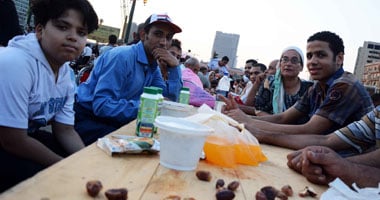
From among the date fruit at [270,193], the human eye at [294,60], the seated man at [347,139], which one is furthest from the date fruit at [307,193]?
the human eye at [294,60]

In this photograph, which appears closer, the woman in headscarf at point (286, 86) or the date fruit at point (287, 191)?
the date fruit at point (287, 191)

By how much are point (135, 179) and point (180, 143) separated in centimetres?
23

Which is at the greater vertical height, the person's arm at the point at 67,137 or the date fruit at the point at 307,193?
the date fruit at the point at 307,193

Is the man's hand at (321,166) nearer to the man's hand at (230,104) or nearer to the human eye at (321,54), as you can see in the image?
the man's hand at (230,104)

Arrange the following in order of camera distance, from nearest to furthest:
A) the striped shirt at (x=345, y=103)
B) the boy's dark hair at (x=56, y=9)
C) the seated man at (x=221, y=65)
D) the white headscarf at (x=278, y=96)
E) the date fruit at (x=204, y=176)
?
the date fruit at (x=204, y=176) → the boy's dark hair at (x=56, y=9) → the striped shirt at (x=345, y=103) → the white headscarf at (x=278, y=96) → the seated man at (x=221, y=65)

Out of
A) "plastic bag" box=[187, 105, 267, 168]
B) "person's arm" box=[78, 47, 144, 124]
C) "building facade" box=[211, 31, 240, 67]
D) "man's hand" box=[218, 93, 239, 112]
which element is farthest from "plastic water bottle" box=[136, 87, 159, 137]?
"building facade" box=[211, 31, 240, 67]

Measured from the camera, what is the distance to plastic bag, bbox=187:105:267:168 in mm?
1486

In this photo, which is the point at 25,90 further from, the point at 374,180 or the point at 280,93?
the point at 280,93

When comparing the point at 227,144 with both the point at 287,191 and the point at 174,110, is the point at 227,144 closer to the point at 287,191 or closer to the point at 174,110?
the point at 287,191

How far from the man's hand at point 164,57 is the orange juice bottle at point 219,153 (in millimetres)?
1566

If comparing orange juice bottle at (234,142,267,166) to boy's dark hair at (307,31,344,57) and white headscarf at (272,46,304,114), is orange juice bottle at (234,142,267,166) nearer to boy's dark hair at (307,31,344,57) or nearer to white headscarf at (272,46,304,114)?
boy's dark hair at (307,31,344,57)

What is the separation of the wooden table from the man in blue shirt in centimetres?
98

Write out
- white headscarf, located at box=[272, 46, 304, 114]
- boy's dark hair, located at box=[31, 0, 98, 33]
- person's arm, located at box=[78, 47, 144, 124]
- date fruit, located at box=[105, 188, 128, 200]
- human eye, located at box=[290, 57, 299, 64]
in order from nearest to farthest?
date fruit, located at box=[105, 188, 128, 200], boy's dark hair, located at box=[31, 0, 98, 33], person's arm, located at box=[78, 47, 144, 124], white headscarf, located at box=[272, 46, 304, 114], human eye, located at box=[290, 57, 299, 64]

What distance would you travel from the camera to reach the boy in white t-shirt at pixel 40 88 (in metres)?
1.65
